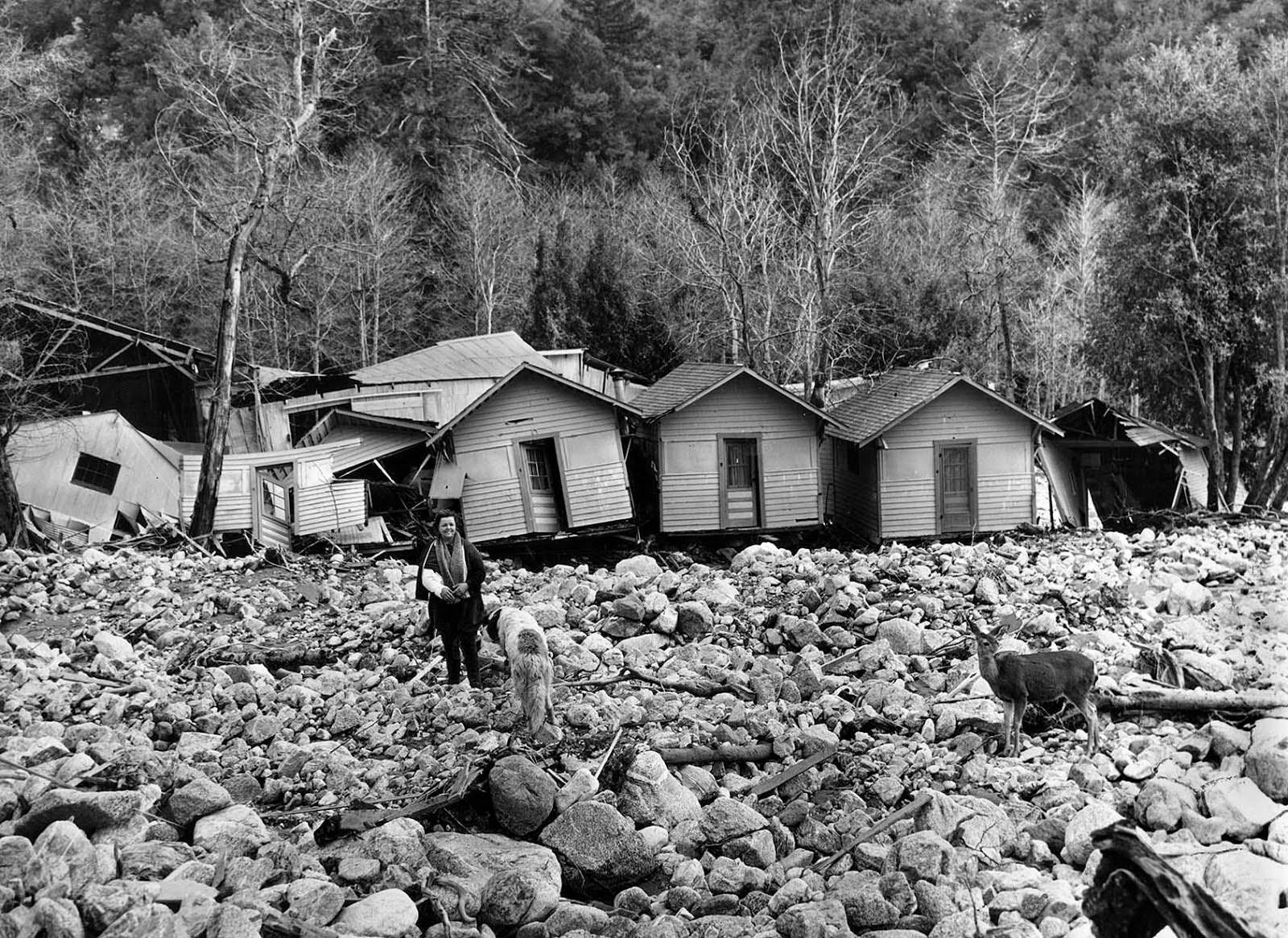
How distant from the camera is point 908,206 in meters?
44.4

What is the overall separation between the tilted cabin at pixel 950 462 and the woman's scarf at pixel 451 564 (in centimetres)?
1540

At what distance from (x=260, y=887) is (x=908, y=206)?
42.4 metres

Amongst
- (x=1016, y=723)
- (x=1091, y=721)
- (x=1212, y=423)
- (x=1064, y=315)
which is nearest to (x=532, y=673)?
(x=1016, y=723)

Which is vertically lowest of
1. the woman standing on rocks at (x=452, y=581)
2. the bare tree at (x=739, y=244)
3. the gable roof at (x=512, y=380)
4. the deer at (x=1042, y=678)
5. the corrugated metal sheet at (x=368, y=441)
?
the deer at (x=1042, y=678)

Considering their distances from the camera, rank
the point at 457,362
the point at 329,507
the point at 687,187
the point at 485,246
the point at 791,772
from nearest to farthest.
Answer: the point at 791,772 < the point at 329,507 < the point at 457,362 < the point at 687,187 < the point at 485,246

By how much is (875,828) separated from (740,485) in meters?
17.0

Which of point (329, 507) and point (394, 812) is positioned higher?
point (329, 507)

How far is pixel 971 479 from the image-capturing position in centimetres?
2417

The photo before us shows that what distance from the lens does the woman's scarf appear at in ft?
31.2

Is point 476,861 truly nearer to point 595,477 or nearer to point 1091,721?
point 1091,721

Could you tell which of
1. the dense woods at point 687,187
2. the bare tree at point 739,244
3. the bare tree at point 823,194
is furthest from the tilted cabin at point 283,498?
the bare tree at point 823,194

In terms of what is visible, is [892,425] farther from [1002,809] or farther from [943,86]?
[943,86]

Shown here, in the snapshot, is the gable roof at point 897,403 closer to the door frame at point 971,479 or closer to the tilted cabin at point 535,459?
the door frame at point 971,479

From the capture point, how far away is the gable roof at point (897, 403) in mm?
23312
